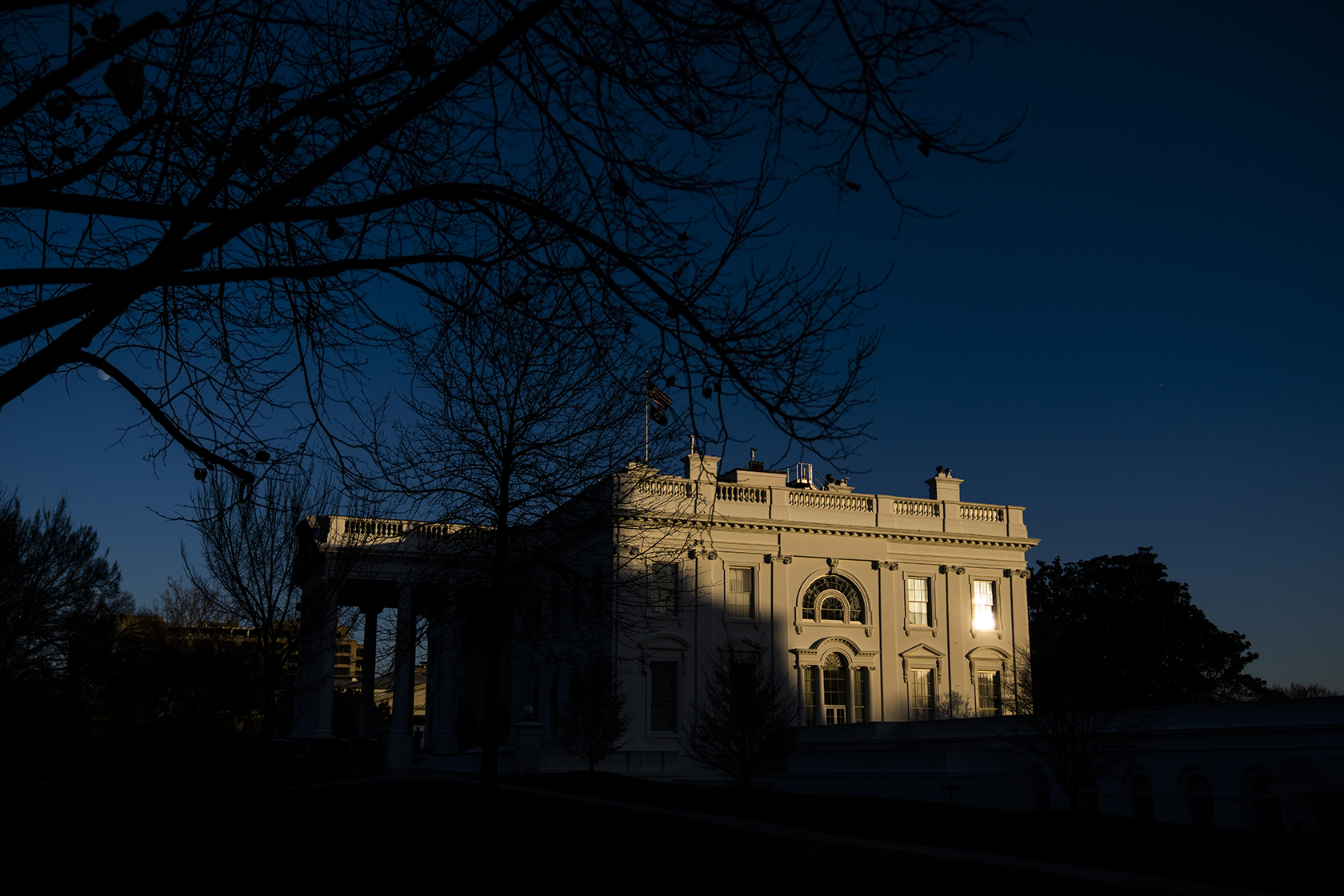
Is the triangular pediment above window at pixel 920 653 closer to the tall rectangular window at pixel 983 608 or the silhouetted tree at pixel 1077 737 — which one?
the tall rectangular window at pixel 983 608

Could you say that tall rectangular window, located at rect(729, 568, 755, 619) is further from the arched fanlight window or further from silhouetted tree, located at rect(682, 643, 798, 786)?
silhouetted tree, located at rect(682, 643, 798, 786)

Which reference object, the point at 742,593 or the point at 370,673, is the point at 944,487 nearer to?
the point at 742,593

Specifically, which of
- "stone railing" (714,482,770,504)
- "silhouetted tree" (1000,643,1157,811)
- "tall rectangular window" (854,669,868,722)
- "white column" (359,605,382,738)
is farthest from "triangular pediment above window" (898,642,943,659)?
"white column" (359,605,382,738)

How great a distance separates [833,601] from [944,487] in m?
8.38

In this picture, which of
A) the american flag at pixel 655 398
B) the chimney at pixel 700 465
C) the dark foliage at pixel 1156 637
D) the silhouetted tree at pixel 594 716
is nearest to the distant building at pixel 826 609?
the silhouetted tree at pixel 594 716

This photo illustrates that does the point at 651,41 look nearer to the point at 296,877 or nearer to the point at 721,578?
the point at 296,877

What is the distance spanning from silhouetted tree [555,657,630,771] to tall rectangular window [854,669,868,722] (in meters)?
12.7

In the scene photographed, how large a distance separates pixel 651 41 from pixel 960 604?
46.0 m

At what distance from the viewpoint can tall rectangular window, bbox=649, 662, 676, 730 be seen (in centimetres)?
4425

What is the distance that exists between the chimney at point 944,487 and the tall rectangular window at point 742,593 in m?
10.5

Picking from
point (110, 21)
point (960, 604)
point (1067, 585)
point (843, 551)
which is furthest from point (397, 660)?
point (1067, 585)

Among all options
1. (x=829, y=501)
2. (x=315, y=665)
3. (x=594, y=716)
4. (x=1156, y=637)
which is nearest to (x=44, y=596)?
(x=315, y=665)

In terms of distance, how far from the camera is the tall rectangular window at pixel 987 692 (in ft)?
160

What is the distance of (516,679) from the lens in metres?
52.2
